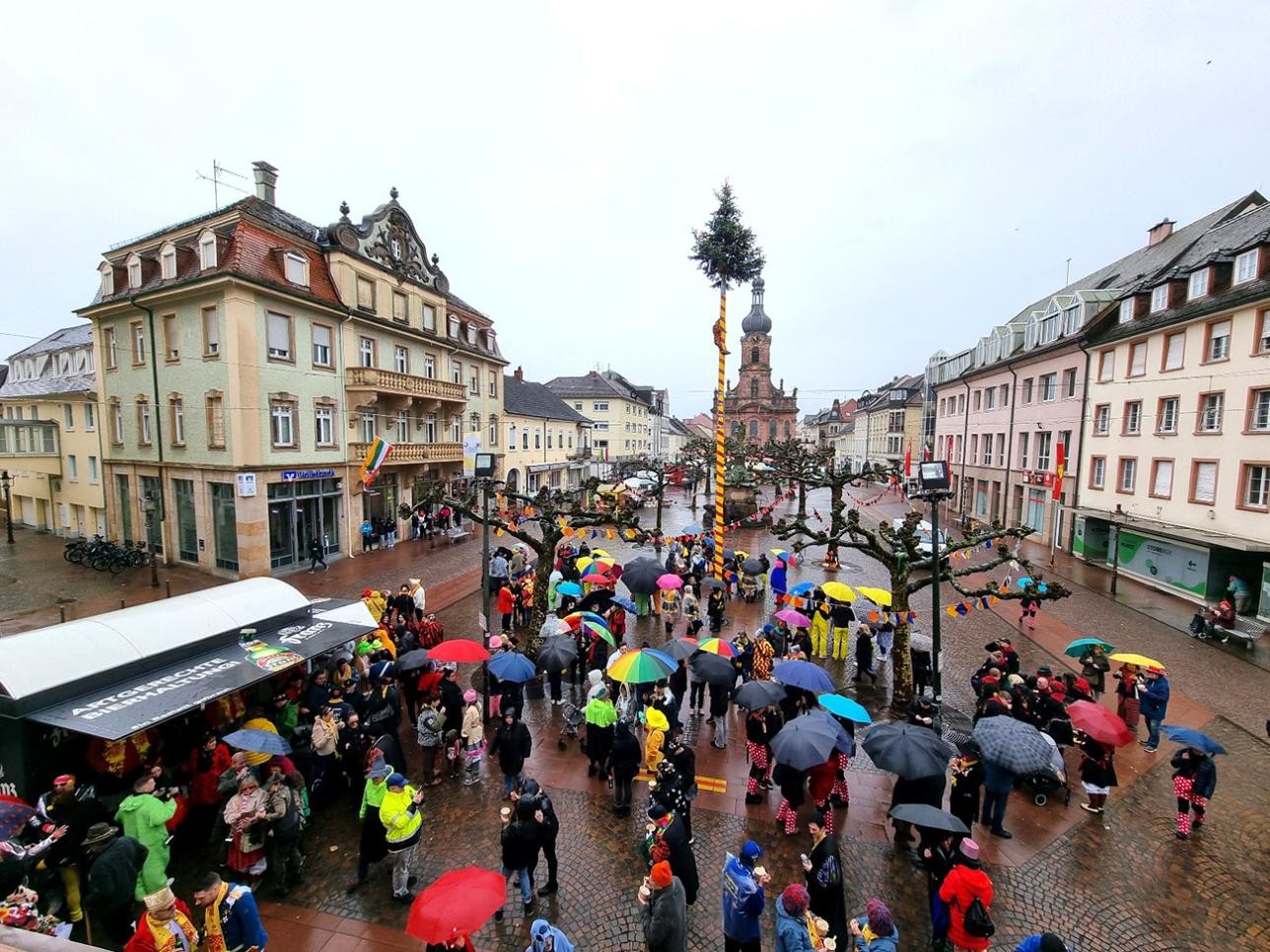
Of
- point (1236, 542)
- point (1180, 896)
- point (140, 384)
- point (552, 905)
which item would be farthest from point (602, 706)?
point (140, 384)

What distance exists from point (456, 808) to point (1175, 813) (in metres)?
10.6

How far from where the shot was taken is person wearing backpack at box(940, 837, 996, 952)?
502 cm

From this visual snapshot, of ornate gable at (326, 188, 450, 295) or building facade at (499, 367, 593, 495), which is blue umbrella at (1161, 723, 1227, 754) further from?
building facade at (499, 367, 593, 495)

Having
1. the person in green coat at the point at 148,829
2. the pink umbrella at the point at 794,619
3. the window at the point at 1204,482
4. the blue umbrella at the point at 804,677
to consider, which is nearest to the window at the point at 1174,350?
the window at the point at 1204,482

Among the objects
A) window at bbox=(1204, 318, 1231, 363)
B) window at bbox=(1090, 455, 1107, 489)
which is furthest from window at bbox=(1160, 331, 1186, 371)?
window at bbox=(1090, 455, 1107, 489)

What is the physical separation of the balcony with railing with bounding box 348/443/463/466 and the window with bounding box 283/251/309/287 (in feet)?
23.2

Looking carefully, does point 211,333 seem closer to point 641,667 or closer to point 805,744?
point 641,667

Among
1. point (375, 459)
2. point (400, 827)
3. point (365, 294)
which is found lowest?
point (400, 827)

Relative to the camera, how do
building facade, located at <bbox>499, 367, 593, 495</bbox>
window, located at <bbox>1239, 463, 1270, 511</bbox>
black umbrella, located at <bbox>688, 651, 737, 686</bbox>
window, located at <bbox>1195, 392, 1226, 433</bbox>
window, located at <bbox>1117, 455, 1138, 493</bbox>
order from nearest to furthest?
black umbrella, located at <bbox>688, 651, 737, 686</bbox>, window, located at <bbox>1239, 463, 1270, 511</bbox>, window, located at <bbox>1195, 392, 1226, 433</bbox>, window, located at <bbox>1117, 455, 1138, 493</bbox>, building facade, located at <bbox>499, 367, 593, 495</bbox>

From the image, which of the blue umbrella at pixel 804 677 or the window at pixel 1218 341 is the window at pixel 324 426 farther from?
the window at pixel 1218 341

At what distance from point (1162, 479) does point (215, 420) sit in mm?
36572

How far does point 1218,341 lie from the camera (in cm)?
1958

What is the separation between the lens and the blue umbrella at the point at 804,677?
8.55 meters

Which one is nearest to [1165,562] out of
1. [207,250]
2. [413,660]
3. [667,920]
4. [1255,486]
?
[1255,486]
